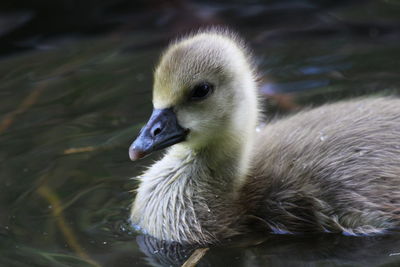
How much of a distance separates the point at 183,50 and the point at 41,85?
2347 mm

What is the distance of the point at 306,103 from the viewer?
560 centimetres

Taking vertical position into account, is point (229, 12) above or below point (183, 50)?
below

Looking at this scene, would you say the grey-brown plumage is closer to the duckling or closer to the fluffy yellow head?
the duckling

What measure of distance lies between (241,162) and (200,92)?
1.40ft

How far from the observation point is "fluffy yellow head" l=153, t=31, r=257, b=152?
4.05 metres

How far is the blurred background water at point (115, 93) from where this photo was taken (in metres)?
4.09

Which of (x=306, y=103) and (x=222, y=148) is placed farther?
(x=306, y=103)

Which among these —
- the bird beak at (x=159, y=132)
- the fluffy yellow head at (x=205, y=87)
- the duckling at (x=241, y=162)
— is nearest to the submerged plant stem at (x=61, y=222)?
the duckling at (x=241, y=162)

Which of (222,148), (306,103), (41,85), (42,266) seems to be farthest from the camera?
(41,85)

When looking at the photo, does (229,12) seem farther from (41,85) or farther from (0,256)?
(0,256)

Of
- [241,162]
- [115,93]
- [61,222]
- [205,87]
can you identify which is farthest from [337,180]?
[115,93]

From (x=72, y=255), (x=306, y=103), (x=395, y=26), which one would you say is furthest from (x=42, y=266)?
(x=395, y=26)

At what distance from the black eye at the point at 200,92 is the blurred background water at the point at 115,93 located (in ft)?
2.03

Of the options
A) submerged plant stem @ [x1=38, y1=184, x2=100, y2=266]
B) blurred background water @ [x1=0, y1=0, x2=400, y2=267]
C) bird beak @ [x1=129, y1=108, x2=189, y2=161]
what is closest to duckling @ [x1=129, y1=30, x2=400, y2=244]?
bird beak @ [x1=129, y1=108, x2=189, y2=161]
